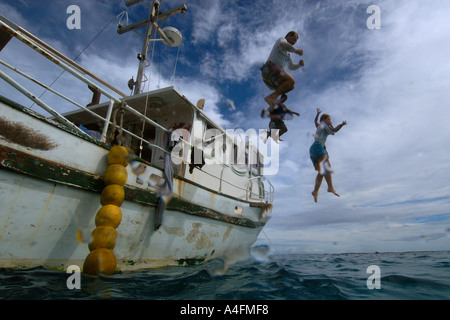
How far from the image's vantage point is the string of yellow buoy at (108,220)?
285 cm

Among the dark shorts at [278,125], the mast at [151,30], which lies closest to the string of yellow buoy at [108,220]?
the dark shorts at [278,125]

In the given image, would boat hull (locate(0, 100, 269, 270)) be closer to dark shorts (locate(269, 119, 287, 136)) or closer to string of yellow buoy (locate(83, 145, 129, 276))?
string of yellow buoy (locate(83, 145, 129, 276))

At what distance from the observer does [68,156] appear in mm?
3369

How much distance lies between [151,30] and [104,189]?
905 cm

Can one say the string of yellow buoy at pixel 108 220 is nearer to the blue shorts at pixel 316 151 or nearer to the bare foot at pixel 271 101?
the bare foot at pixel 271 101

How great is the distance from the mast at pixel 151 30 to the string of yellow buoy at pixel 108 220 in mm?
5915

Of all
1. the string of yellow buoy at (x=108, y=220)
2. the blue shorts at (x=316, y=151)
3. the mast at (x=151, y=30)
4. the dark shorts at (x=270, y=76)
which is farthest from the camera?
the mast at (x=151, y=30)

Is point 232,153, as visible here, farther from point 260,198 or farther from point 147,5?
point 147,5

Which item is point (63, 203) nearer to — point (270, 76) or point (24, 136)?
point (24, 136)

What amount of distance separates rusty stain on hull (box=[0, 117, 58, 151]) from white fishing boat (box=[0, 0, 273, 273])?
0.01 metres
